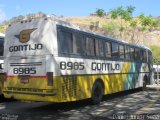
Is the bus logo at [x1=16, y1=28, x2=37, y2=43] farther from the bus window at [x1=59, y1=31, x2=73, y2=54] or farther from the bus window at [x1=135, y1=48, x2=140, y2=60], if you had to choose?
the bus window at [x1=135, y1=48, x2=140, y2=60]

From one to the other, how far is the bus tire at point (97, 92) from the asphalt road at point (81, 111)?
0.75ft

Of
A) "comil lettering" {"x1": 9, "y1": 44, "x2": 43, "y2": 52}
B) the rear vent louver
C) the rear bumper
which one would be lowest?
the rear bumper

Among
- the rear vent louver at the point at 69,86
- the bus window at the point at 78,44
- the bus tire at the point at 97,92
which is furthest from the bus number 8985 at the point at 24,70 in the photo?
the bus tire at the point at 97,92

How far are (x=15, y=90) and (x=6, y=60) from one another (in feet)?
3.72

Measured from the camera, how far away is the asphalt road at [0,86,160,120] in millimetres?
11438

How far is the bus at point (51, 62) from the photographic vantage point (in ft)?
38.8

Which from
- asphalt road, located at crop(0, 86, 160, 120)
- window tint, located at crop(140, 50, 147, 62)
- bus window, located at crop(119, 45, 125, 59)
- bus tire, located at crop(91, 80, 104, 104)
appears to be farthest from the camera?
window tint, located at crop(140, 50, 147, 62)

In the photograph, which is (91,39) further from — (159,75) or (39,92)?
(159,75)

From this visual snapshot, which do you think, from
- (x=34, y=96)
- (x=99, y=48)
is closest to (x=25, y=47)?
(x=34, y=96)

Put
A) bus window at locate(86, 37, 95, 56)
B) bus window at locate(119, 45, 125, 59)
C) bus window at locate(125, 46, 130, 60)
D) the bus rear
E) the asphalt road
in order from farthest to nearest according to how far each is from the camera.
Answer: bus window at locate(125, 46, 130, 60) < bus window at locate(119, 45, 125, 59) < bus window at locate(86, 37, 95, 56) < the bus rear < the asphalt road

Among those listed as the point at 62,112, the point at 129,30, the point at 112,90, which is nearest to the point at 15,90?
the point at 62,112

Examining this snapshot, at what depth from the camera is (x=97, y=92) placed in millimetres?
14523

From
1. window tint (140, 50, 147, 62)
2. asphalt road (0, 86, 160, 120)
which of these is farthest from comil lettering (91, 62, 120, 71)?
window tint (140, 50, 147, 62)

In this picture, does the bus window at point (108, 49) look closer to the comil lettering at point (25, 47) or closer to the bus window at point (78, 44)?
the bus window at point (78, 44)
